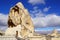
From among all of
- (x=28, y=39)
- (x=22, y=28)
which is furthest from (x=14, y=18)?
(x=28, y=39)

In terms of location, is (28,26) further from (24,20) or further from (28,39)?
(28,39)

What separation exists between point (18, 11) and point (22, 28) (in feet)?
11.3

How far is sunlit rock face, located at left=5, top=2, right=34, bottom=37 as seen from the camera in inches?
1165

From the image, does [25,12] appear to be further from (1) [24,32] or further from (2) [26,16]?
(1) [24,32]

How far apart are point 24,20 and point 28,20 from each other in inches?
47.8

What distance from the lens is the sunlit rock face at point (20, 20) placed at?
1165 inches

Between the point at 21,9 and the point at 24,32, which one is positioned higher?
the point at 21,9

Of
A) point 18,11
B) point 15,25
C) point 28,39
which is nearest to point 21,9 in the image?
point 18,11

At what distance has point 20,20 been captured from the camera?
29828mm

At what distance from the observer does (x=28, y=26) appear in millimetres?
30953

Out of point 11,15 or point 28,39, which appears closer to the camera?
point 28,39

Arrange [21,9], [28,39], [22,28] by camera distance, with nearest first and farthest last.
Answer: [28,39] → [22,28] → [21,9]

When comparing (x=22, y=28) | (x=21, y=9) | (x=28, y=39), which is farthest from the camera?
(x=21, y=9)

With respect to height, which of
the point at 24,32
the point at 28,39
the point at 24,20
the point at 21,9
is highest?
the point at 21,9
